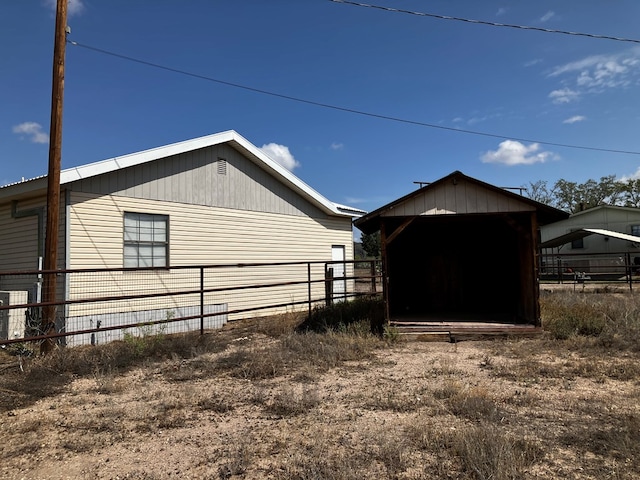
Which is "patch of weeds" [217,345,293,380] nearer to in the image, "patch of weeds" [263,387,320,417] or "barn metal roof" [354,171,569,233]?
"patch of weeds" [263,387,320,417]

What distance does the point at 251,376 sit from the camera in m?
6.22

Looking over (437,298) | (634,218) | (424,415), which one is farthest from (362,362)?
(634,218)

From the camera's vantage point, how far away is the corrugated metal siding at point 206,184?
10297mm

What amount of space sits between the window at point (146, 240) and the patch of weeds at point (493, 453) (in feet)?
28.1

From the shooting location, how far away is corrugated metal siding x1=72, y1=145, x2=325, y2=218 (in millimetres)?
10297

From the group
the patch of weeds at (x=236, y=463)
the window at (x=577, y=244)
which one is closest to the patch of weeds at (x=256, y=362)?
the patch of weeds at (x=236, y=463)

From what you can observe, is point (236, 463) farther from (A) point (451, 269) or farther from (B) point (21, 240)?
(A) point (451, 269)

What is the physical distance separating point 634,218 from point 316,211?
23.2 metres

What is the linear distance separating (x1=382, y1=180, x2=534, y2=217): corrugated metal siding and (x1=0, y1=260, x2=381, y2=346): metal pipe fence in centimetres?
270

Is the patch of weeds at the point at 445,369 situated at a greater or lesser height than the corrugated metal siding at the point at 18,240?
lesser

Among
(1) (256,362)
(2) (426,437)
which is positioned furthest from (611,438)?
(1) (256,362)

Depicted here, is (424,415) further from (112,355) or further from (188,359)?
(112,355)

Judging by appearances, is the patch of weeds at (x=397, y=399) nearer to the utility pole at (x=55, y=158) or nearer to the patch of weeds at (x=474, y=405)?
the patch of weeds at (x=474, y=405)

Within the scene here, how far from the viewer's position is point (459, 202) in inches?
345
